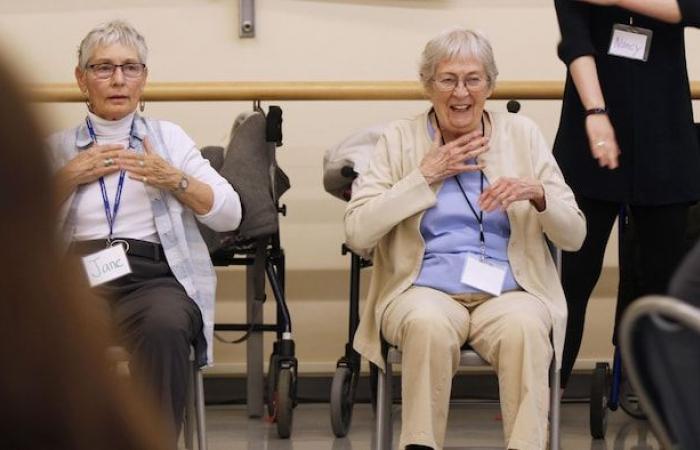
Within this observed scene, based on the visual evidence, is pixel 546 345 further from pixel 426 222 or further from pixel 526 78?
pixel 526 78

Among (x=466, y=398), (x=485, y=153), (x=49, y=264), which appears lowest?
(x=466, y=398)

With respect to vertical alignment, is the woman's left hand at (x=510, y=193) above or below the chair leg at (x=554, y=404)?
above

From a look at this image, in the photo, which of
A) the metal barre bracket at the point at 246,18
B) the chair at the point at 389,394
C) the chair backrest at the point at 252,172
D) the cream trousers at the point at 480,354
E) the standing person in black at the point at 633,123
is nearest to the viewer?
the cream trousers at the point at 480,354

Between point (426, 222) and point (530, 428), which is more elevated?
point (426, 222)

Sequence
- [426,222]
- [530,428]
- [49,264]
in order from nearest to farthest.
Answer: [49,264]
[530,428]
[426,222]

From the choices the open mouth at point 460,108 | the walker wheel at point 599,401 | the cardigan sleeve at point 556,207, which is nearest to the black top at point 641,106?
the cardigan sleeve at point 556,207

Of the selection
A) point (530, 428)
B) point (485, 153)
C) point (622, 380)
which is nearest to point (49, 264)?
point (530, 428)

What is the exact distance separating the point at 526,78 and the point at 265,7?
1.04m

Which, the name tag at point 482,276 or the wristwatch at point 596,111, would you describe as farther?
the wristwatch at point 596,111

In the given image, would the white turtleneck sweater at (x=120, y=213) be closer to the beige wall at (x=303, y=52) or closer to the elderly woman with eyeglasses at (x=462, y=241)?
the elderly woman with eyeglasses at (x=462, y=241)

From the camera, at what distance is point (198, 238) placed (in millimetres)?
3402

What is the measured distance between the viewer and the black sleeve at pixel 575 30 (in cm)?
348

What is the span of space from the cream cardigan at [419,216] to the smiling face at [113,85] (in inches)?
27.9

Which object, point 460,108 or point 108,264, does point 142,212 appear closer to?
point 108,264
